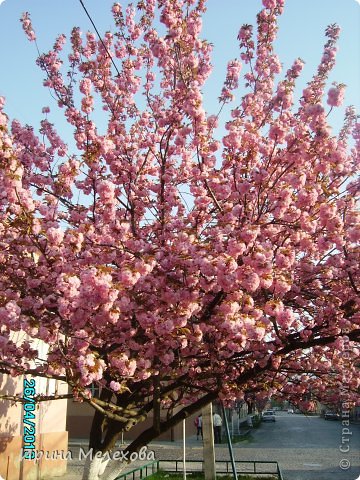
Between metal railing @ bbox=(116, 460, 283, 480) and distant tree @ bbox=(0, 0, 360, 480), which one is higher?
distant tree @ bbox=(0, 0, 360, 480)

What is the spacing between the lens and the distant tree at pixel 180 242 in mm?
5312

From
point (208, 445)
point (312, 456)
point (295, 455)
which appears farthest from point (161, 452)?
point (208, 445)

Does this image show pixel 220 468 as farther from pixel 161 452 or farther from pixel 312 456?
pixel 312 456

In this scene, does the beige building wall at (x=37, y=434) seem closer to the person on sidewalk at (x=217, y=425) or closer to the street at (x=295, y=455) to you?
the street at (x=295, y=455)

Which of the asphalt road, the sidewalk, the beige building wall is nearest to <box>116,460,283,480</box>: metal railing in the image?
the asphalt road

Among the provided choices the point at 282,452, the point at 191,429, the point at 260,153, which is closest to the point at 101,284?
the point at 260,153

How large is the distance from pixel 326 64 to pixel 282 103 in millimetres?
1322

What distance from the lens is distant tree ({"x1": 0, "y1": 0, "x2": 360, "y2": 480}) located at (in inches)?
209

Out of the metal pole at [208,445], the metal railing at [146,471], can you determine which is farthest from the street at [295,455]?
the metal pole at [208,445]

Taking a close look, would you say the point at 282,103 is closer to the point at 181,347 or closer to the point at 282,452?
the point at 181,347

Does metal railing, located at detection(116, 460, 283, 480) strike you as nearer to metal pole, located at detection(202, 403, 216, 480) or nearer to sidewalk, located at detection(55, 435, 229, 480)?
sidewalk, located at detection(55, 435, 229, 480)

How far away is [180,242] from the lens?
19.1 feet

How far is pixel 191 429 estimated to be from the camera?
27.4 m

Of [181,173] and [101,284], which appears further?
[181,173]
